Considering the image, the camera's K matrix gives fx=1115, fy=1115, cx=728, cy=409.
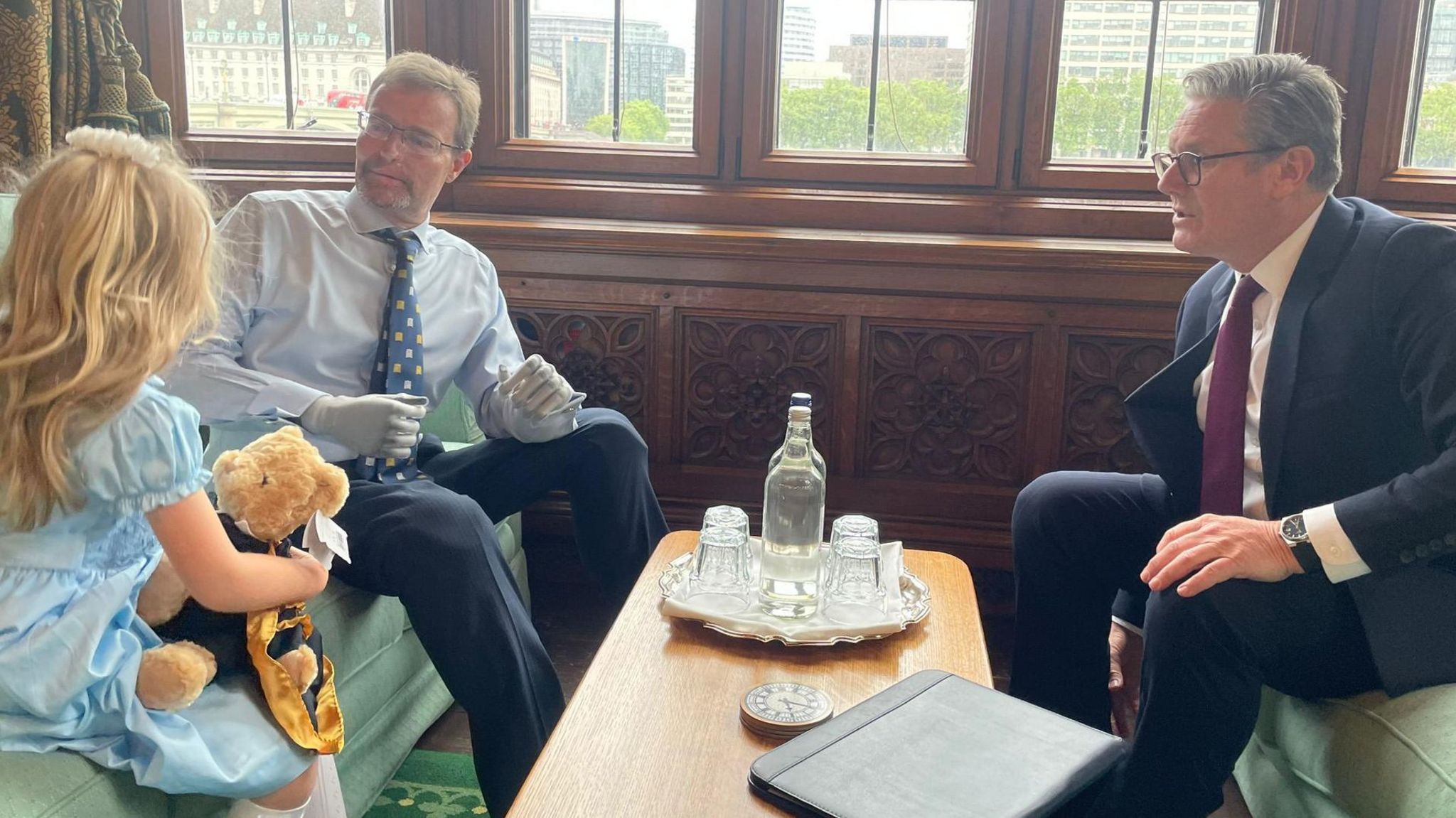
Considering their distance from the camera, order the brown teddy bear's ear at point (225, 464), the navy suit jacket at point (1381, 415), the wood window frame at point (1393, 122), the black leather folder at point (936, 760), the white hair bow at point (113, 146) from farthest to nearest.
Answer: the wood window frame at point (1393, 122) → the navy suit jacket at point (1381, 415) → the brown teddy bear's ear at point (225, 464) → the white hair bow at point (113, 146) → the black leather folder at point (936, 760)

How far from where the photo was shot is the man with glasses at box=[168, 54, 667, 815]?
1702 millimetres

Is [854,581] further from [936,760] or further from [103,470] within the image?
[103,470]

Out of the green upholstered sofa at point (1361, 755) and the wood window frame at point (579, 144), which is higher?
the wood window frame at point (579, 144)

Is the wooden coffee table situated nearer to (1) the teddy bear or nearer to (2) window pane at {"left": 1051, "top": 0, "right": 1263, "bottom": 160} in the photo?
(1) the teddy bear

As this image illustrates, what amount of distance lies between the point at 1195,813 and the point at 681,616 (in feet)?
2.35

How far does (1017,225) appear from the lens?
8.25 feet

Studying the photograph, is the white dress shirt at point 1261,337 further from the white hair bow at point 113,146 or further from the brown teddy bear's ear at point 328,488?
the white hair bow at point 113,146

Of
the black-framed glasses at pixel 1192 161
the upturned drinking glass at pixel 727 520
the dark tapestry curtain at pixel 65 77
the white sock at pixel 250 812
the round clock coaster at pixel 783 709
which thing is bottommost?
the white sock at pixel 250 812

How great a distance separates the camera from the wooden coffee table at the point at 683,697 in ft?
3.30

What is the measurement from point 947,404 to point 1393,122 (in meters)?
1.13

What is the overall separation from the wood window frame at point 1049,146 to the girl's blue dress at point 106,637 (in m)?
1.96

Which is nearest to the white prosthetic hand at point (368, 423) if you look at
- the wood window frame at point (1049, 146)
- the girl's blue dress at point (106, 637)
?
the girl's blue dress at point (106, 637)

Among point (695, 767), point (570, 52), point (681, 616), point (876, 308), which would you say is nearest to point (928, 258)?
point (876, 308)

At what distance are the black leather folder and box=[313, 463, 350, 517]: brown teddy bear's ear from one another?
54cm
